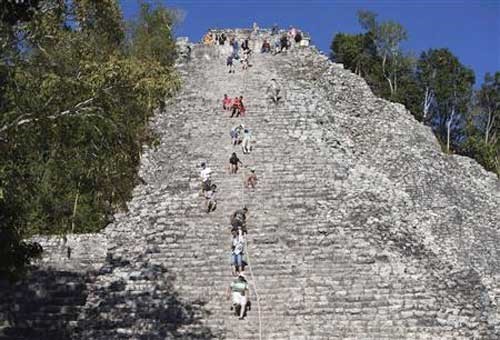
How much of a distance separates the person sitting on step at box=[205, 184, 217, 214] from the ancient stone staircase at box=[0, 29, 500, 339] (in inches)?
6.2

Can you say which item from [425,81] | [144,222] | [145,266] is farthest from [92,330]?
[425,81]

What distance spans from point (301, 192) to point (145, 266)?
4453 mm

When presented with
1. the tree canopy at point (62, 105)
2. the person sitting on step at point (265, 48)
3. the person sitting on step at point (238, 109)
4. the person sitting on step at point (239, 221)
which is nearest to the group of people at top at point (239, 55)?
the person sitting on step at point (265, 48)

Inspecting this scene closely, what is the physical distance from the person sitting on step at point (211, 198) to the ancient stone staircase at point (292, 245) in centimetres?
16

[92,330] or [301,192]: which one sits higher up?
[301,192]

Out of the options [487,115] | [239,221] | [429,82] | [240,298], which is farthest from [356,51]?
[240,298]

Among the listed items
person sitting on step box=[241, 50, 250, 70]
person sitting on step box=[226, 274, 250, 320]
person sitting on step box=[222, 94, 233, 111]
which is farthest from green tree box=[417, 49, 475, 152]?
person sitting on step box=[226, 274, 250, 320]

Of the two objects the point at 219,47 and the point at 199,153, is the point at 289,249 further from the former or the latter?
the point at 219,47

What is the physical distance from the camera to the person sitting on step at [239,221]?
1398 cm

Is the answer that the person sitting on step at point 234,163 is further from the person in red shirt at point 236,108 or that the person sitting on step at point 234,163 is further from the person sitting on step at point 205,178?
the person in red shirt at point 236,108

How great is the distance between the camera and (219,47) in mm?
28516

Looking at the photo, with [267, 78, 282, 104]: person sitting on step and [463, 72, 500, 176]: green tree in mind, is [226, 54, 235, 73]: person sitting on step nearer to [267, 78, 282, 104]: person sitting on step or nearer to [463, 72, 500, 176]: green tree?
[267, 78, 282, 104]: person sitting on step

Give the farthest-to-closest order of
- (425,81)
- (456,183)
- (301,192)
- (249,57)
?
(425,81)
(249,57)
(456,183)
(301,192)

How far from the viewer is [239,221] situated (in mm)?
14031
